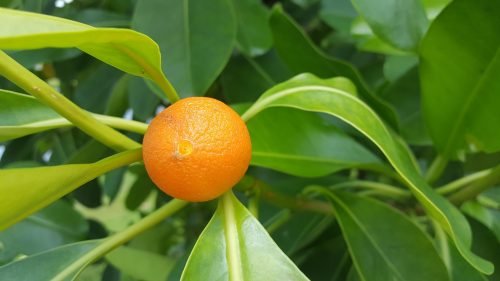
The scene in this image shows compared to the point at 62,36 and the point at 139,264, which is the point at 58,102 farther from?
the point at 139,264

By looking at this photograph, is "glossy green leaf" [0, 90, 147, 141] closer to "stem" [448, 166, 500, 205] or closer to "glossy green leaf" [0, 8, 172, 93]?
"glossy green leaf" [0, 8, 172, 93]

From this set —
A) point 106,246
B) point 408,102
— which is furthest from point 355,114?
point 408,102

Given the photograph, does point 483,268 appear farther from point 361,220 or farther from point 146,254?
point 146,254

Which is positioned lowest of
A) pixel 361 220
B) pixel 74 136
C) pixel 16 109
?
pixel 74 136

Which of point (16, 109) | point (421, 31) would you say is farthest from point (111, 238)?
point (421, 31)

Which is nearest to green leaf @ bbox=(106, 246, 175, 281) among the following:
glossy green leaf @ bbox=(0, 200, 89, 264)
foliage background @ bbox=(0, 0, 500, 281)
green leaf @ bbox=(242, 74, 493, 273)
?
foliage background @ bbox=(0, 0, 500, 281)
